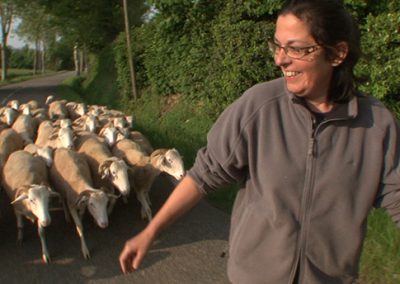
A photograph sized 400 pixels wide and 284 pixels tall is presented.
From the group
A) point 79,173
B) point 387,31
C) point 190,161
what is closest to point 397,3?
point 387,31

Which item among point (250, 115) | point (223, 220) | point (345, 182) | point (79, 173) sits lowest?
point (223, 220)

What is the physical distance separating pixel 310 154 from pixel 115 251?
15.5 ft

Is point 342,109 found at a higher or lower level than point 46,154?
higher

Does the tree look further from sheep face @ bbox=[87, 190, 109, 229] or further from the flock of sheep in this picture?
sheep face @ bbox=[87, 190, 109, 229]

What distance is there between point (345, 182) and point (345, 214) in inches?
4.9

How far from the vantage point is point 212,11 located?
14.3 meters

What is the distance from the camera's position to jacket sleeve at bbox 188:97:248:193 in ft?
6.91

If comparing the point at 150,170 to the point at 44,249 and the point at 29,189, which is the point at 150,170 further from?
the point at 44,249

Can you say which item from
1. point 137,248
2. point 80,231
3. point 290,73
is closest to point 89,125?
point 80,231

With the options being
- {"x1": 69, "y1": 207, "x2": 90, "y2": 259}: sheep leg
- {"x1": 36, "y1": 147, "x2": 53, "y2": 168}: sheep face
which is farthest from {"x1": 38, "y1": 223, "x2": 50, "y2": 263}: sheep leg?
{"x1": 36, "y1": 147, "x2": 53, "y2": 168}: sheep face

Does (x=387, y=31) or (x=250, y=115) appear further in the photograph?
(x=387, y=31)

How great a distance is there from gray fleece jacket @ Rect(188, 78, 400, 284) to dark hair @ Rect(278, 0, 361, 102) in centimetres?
7

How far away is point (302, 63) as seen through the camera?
2047mm

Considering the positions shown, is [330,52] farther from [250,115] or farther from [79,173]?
[79,173]
